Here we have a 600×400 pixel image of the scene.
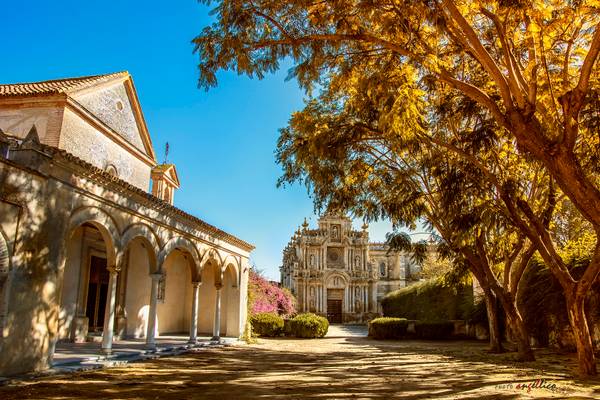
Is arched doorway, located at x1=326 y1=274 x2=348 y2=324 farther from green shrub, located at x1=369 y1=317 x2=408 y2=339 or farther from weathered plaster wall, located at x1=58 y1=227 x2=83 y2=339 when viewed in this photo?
weathered plaster wall, located at x1=58 y1=227 x2=83 y2=339

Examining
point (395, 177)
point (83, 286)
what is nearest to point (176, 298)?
point (83, 286)

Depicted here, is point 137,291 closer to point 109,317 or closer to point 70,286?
point 70,286

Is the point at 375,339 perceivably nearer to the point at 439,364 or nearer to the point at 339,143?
the point at 439,364

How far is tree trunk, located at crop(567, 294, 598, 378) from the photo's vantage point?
988 cm

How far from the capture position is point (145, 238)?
40.7 ft

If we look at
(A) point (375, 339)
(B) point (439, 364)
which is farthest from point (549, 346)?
(A) point (375, 339)

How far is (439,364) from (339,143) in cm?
692

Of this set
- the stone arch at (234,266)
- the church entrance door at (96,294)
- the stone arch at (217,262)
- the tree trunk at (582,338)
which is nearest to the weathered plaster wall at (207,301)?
the stone arch at (234,266)

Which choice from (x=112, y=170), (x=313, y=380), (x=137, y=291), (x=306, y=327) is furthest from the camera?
(x=306, y=327)

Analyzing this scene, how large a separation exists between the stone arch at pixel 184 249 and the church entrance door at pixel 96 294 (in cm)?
247

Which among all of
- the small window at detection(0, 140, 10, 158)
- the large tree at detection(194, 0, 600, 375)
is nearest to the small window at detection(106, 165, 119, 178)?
the small window at detection(0, 140, 10, 158)

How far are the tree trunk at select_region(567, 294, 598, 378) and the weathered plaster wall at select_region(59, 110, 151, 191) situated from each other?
45.6ft

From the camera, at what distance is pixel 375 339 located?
84.2ft

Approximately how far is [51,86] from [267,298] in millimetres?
18371
